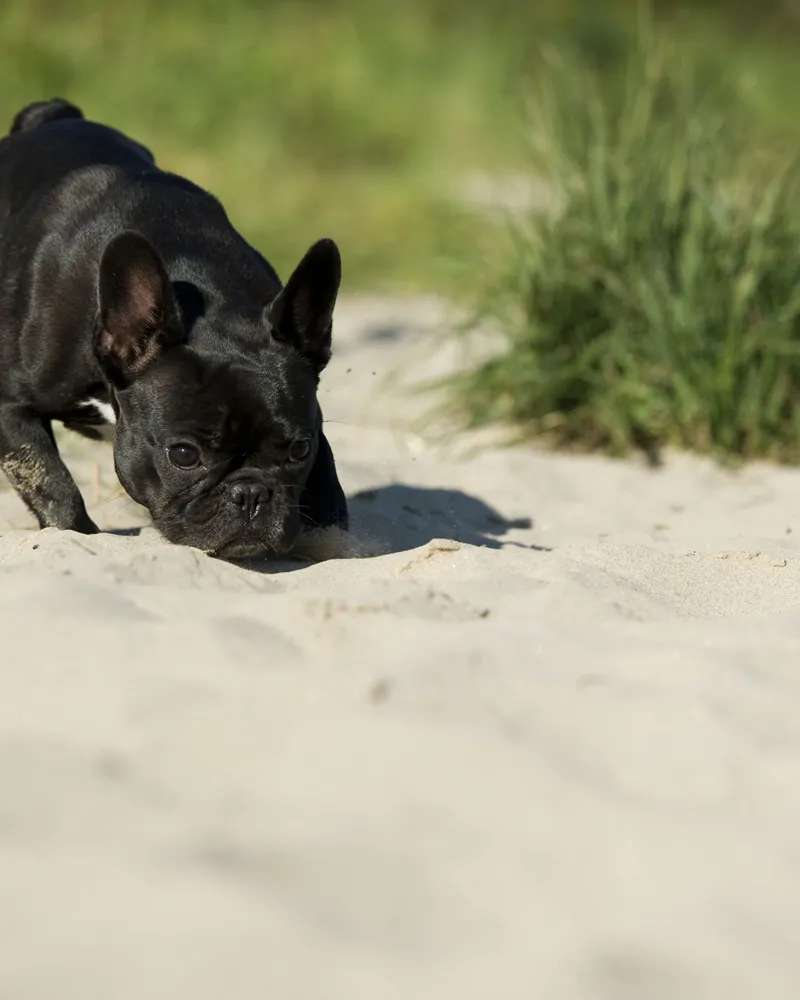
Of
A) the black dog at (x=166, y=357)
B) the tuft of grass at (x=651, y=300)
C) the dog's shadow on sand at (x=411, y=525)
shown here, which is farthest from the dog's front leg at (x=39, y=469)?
the tuft of grass at (x=651, y=300)

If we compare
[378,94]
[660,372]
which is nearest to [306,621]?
[660,372]

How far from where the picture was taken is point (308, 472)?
13.6 ft

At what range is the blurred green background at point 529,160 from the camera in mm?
6562

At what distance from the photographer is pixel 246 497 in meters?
3.88

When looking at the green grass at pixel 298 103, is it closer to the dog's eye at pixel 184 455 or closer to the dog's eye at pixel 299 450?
the dog's eye at pixel 299 450

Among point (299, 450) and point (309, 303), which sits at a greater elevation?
point (309, 303)

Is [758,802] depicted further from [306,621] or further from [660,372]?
[660,372]

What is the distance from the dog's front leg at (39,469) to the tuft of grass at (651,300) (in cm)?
284

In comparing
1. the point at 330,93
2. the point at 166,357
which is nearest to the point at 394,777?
the point at 166,357

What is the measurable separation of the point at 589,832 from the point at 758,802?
0.35 meters

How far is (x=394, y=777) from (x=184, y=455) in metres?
1.65

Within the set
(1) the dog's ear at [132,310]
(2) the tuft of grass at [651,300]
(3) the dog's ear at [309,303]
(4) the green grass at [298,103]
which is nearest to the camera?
(1) the dog's ear at [132,310]

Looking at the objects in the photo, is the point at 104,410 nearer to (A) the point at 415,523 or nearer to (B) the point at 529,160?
(A) the point at 415,523

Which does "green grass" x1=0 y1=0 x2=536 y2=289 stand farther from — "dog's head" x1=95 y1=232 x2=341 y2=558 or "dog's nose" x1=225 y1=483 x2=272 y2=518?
"dog's nose" x1=225 y1=483 x2=272 y2=518
